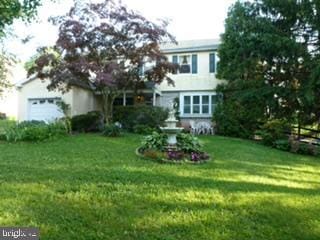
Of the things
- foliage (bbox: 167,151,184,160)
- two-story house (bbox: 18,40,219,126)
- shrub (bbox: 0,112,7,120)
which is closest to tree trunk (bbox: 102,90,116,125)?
two-story house (bbox: 18,40,219,126)

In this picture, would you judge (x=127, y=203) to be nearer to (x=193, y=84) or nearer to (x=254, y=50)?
(x=254, y=50)

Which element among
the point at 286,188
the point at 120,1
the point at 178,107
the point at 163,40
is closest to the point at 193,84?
the point at 178,107

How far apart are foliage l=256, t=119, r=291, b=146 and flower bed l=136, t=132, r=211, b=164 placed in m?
7.20

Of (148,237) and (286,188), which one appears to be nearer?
(148,237)

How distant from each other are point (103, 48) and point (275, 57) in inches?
332

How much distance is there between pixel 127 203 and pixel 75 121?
50.3 feet

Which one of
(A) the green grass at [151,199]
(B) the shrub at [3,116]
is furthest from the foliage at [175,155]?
(B) the shrub at [3,116]

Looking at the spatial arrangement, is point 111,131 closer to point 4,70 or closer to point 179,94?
point 179,94

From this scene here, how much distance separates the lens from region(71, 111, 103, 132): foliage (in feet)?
71.4

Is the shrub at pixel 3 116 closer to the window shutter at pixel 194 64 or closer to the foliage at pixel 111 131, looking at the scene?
the window shutter at pixel 194 64

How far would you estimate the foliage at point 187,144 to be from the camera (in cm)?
1336

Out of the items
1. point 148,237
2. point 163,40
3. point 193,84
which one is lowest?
point 148,237

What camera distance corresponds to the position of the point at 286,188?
949 cm

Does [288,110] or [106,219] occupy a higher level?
[288,110]
